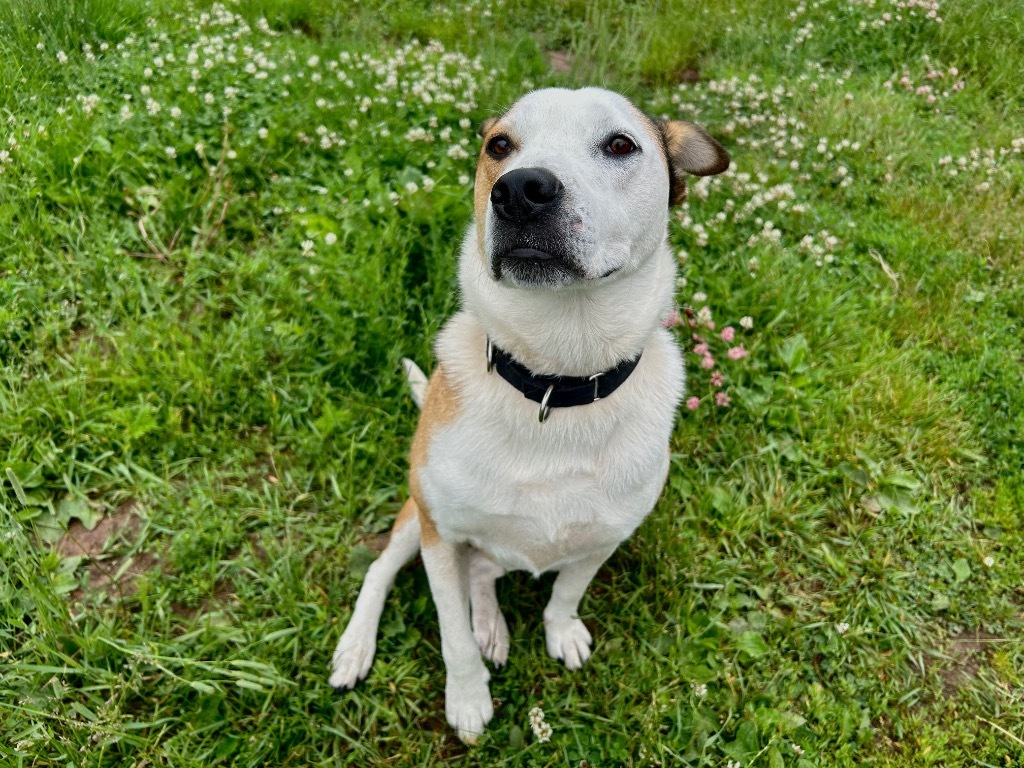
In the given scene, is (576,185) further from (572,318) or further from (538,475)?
(538,475)

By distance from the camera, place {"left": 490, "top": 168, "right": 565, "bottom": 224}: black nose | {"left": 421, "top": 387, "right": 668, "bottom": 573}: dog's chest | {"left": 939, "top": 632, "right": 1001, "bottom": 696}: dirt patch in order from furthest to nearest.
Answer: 1. {"left": 939, "top": 632, "right": 1001, "bottom": 696}: dirt patch
2. {"left": 421, "top": 387, "right": 668, "bottom": 573}: dog's chest
3. {"left": 490, "top": 168, "right": 565, "bottom": 224}: black nose

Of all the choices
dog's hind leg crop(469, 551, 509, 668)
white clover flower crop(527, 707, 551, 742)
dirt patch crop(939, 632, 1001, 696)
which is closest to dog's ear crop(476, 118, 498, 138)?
dog's hind leg crop(469, 551, 509, 668)

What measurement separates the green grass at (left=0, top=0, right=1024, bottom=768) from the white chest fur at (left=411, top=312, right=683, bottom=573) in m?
0.80

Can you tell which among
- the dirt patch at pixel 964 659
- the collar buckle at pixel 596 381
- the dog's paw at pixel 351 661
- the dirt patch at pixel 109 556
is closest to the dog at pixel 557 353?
the collar buckle at pixel 596 381

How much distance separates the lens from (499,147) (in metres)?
2.11

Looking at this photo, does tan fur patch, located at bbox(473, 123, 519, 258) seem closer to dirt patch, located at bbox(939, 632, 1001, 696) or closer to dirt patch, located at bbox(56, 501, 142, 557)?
dirt patch, located at bbox(56, 501, 142, 557)

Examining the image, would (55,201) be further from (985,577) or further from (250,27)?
(985,577)

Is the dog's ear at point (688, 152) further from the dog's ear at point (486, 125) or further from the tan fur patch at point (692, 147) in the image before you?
the dog's ear at point (486, 125)

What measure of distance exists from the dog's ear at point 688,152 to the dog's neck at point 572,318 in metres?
0.43

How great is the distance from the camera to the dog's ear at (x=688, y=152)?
2312 millimetres

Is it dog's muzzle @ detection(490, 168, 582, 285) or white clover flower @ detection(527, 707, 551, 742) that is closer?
dog's muzzle @ detection(490, 168, 582, 285)

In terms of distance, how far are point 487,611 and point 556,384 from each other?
1.17m

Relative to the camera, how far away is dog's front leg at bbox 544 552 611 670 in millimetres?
2580

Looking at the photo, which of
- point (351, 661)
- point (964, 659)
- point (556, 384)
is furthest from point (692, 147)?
point (964, 659)
